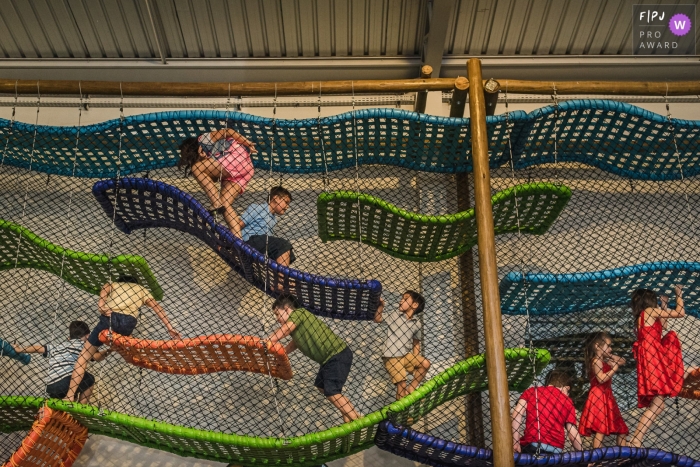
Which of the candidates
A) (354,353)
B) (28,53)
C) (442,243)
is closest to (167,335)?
(354,353)

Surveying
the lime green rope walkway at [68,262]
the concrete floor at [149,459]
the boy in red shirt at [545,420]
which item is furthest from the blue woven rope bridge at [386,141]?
the concrete floor at [149,459]

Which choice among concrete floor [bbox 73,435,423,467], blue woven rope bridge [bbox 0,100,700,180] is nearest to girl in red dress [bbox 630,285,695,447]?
blue woven rope bridge [bbox 0,100,700,180]

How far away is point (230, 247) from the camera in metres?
4.48

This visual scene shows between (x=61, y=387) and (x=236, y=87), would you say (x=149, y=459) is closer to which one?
(x=61, y=387)

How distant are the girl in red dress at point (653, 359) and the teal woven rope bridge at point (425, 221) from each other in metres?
0.77

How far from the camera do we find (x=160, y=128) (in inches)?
195

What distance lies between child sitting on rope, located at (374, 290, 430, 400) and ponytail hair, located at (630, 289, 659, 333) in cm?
117

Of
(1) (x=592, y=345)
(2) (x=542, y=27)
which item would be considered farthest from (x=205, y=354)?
(2) (x=542, y=27)

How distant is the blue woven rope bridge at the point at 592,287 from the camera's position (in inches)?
176

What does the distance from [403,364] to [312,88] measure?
5.83 feet

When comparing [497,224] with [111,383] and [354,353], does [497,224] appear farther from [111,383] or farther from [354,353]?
→ [111,383]

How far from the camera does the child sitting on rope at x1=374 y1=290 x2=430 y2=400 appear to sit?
4.50 metres

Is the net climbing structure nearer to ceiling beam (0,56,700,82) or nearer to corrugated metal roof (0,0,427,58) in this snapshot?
ceiling beam (0,56,700,82)

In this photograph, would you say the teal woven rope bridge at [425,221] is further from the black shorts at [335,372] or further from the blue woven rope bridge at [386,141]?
the black shorts at [335,372]
